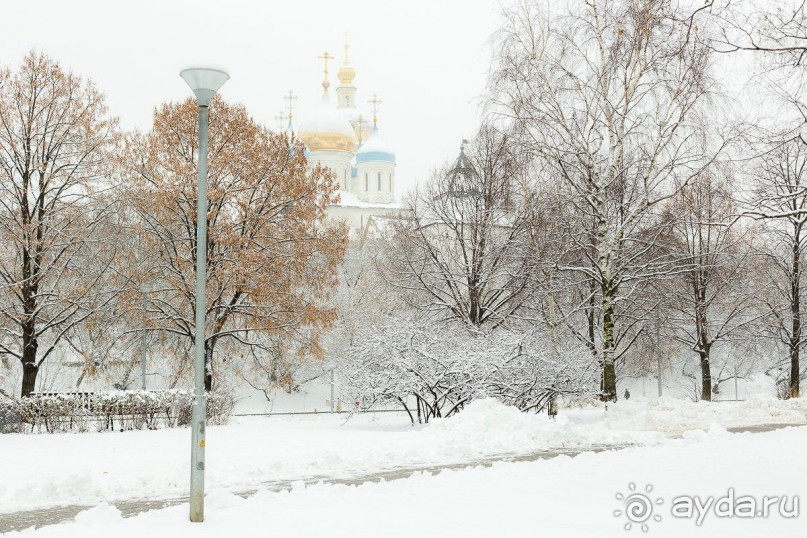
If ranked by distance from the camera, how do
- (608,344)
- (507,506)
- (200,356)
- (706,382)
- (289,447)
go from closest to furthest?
(200,356) < (507,506) < (289,447) < (608,344) < (706,382)

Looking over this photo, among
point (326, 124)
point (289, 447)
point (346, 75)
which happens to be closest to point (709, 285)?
point (289, 447)

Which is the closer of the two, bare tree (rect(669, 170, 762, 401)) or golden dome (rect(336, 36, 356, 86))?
bare tree (rect(669, 170, 762, 401))

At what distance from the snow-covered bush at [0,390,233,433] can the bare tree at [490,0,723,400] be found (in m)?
11.1

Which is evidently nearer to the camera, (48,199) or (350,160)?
(48,199)

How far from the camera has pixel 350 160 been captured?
7894cm

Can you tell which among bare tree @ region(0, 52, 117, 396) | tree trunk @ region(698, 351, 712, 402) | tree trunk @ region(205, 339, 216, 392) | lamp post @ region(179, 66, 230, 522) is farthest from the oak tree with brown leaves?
tree trunk @ region(698, 351, 712, 402)

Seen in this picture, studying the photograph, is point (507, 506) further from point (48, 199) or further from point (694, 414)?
point (48, 199)

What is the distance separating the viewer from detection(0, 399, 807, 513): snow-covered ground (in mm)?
11023

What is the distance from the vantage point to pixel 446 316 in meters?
25.9

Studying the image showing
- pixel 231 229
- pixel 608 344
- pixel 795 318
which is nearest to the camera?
pixel 608 344

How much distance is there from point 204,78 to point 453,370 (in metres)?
12.0

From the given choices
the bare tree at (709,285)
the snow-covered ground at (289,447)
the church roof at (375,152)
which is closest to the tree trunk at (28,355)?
the snow-covered ground at (289,447)

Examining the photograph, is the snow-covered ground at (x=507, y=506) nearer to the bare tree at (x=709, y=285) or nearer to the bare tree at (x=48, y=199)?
the bare tree at (x=48, y=199)

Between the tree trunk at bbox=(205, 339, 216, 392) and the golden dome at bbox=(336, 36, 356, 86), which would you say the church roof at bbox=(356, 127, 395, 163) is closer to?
the golden dome at bbox=(336, 36, 356, 86)
